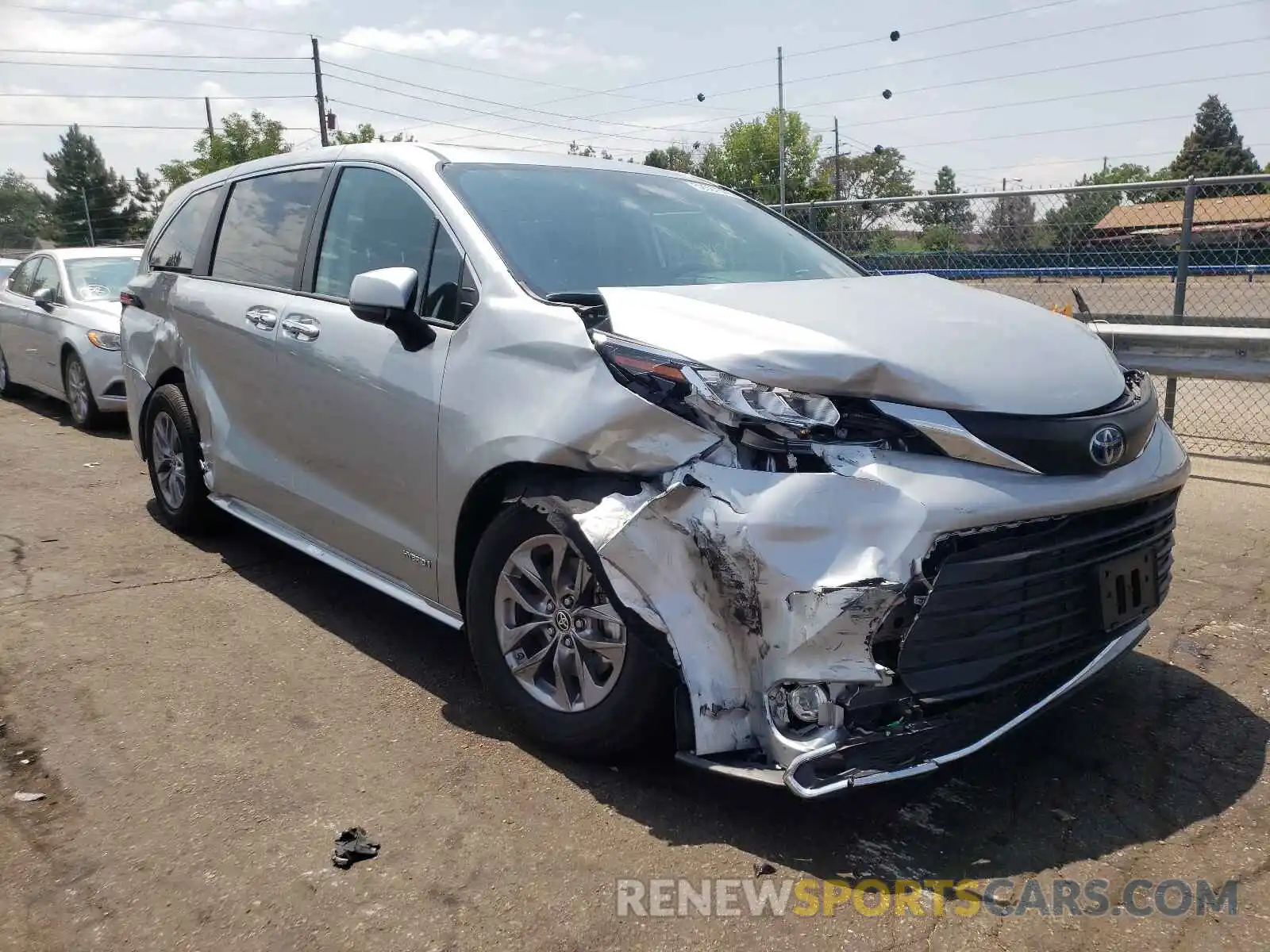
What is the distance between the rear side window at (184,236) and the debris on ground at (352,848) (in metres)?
3.42

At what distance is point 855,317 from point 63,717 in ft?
9.22

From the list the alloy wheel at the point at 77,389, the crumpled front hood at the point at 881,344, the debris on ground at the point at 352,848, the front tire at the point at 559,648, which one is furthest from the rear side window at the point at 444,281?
the alloy wheel at the point at 77,389

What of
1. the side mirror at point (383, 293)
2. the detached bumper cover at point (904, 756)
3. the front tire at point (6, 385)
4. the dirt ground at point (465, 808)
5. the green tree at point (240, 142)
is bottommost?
the dirt ground at point (465, 808)

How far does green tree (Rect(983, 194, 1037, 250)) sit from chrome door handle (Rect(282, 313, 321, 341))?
6279 millimetres

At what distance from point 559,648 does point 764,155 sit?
3072 inches

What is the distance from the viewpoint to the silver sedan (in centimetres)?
847

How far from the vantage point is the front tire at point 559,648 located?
277 cm

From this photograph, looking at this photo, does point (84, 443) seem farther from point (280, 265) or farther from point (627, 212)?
point (627, 212)

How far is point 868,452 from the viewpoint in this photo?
2492mm

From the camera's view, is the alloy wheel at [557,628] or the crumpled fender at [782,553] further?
the alloy wheel at [557,628]

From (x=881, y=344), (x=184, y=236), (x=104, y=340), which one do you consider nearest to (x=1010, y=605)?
(x=881, y=344)

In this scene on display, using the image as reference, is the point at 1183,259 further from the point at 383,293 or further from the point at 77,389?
the point at 77,389

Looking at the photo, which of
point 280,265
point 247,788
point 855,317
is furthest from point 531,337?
point 280,265

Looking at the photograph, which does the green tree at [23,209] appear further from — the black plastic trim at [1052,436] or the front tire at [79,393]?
the black plastic trim at [1052,436]
